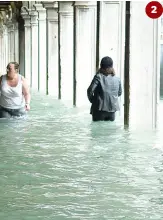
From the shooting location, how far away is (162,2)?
12.7 meters

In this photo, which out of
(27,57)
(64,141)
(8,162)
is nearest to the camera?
(8,162)

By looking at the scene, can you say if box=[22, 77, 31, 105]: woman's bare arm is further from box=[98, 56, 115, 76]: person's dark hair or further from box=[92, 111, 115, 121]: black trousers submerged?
box=[98, 56, 115, 76]: person's dark hair

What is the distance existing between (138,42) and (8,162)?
14.9 ft

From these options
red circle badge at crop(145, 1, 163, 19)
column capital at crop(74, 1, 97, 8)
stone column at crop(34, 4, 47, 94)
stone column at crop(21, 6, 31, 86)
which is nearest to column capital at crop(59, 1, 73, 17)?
column capital at crop(74, 1, 97, 8)

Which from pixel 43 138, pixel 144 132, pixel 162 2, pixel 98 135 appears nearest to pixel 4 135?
pixel 43 138

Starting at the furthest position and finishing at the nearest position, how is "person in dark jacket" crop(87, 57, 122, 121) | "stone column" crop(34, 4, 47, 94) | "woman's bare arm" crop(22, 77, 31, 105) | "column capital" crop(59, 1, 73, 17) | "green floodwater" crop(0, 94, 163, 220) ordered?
"stone column" crop(34, 4, 47, 94) < "column capital" crop(59, 1, 73, 17) < "woman's bare arm" crop(22, 77, 31, 105) < "person in dark jacket" crop(87, 57, 122, 121) < "green floodwater" crop(0, 94, 163, 220)

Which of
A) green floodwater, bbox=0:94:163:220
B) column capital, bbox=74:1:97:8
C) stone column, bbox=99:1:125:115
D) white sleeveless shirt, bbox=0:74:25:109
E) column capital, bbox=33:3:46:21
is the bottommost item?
green floodwater, bbox=0:94:163:220

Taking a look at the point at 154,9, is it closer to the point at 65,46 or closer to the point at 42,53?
the point at 65,46

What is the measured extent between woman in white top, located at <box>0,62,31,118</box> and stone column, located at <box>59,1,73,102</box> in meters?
7.81

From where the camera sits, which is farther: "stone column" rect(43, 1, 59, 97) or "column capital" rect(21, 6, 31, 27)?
"column capital" rect(21, 6, 31, 27)

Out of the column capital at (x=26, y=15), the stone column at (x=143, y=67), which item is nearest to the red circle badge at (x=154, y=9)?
the stone column at (x=143, y=67)

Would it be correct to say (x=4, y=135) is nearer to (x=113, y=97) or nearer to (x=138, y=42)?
(x=113, y=97)

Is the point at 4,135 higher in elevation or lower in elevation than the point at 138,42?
lower

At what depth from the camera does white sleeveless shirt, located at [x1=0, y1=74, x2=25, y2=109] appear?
12.3 metres
